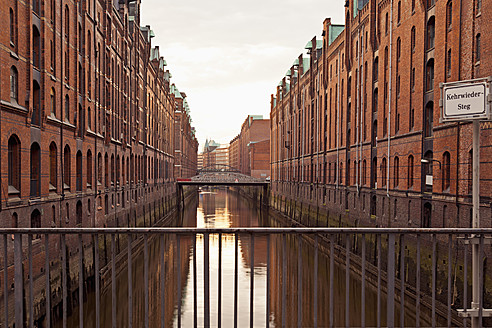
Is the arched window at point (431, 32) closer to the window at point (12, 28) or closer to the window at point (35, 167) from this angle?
the window at point (12, 28)

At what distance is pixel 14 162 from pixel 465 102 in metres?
13.4

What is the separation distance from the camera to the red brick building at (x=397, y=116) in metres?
16.5

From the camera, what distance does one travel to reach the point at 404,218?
21781 mm

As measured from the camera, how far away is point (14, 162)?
14.4 metres

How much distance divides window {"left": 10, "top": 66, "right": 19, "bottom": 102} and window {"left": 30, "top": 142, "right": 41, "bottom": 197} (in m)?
2.32

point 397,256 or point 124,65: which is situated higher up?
point 124,65

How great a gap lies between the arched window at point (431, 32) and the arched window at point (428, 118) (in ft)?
8.75

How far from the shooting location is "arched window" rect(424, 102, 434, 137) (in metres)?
20.6

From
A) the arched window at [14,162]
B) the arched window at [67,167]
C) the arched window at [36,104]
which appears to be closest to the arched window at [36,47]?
the arched window at [36,104]

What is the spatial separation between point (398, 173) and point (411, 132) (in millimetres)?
2511

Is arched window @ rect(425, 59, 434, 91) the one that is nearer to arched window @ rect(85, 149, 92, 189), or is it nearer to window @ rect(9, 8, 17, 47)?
window @ rect(9, 8, 17, 47)

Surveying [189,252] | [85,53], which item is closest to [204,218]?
[189,252]

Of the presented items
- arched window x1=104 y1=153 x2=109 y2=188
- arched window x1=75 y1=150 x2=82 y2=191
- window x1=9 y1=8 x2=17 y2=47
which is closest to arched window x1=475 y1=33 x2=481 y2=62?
window x1=9 y1=8 x2=17 y2=47

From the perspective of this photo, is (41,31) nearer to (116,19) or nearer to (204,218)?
(116,19)
